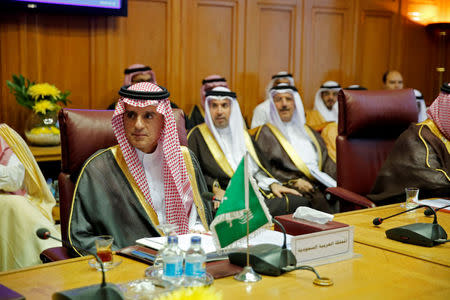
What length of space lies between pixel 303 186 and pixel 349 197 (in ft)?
3.73

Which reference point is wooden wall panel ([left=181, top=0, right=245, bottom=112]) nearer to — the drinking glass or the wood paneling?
the wood paneling

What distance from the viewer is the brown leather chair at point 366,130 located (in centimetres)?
339

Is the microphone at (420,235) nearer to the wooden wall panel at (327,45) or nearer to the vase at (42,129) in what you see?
the vase at (42,129)

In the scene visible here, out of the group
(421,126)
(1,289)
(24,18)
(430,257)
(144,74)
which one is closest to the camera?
(1,289)

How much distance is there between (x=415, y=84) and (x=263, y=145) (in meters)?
3.87

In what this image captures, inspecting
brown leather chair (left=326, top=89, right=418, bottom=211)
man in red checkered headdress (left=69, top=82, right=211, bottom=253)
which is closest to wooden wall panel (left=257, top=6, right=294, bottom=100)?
brown leather chair (left=326, top=89, right=418, bottom=211)

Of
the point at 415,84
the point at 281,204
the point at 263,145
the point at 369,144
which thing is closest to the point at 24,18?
the point at 263,145

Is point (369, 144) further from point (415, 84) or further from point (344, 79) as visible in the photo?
point (415, 84)

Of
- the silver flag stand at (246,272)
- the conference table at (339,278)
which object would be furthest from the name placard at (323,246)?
the silver flag stand at (246,272)

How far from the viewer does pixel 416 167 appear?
→ 3.20 meters

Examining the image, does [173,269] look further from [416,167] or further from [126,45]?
[126,45]

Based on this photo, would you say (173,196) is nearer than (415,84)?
Yes

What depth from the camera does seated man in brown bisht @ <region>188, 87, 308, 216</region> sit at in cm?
405

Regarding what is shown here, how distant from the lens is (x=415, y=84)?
7.62 metres
